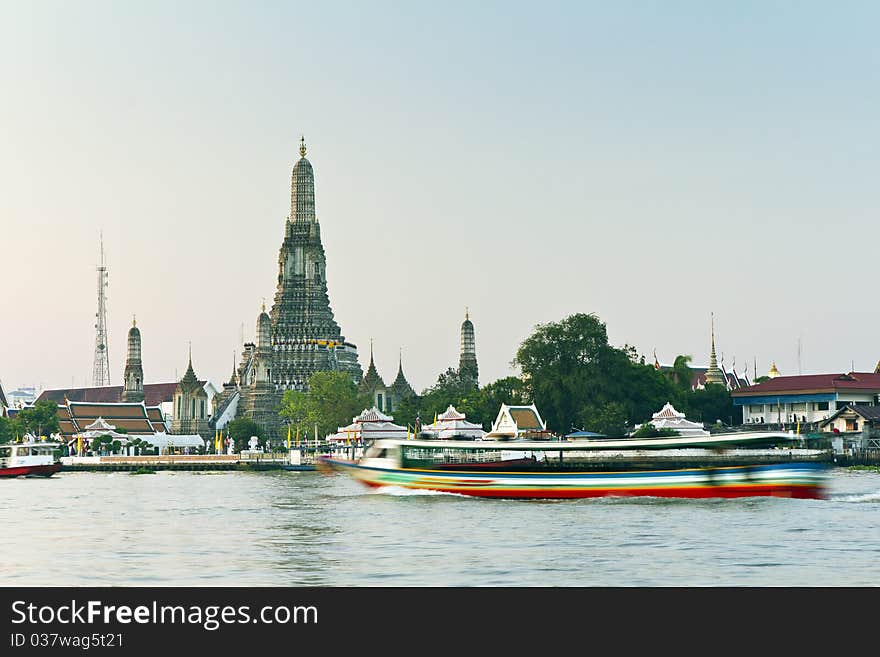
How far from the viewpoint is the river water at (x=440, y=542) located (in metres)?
27.6

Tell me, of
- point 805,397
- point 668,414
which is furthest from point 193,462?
point 805,397

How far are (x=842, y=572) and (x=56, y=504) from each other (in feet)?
116

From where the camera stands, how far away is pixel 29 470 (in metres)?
84.2

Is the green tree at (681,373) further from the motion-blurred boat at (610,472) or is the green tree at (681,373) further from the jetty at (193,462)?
the motion-blurred boat at (610,472)

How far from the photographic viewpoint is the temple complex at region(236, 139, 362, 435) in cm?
14012

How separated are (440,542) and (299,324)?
110357 millimetres

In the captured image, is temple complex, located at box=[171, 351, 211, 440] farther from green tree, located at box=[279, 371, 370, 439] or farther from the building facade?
the building facade

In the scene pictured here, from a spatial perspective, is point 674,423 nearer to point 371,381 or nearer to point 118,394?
point 371,381

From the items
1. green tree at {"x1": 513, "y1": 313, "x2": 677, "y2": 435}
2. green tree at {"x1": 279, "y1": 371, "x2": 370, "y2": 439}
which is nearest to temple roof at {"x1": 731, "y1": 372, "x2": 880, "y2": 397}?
green tree at {"x1": 513, "y1": 313, "x2": 677, "y2": 435}

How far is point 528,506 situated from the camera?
48562 millimetres

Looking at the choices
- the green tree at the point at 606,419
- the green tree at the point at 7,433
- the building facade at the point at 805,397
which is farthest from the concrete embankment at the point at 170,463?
the building facade at the point at 805,397

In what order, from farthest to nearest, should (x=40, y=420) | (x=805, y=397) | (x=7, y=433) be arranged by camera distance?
(x=7, y=433)
(x=40, y=420)
(x=805, y=397)

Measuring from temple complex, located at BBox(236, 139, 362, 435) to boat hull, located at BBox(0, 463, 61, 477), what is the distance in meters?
51.2
